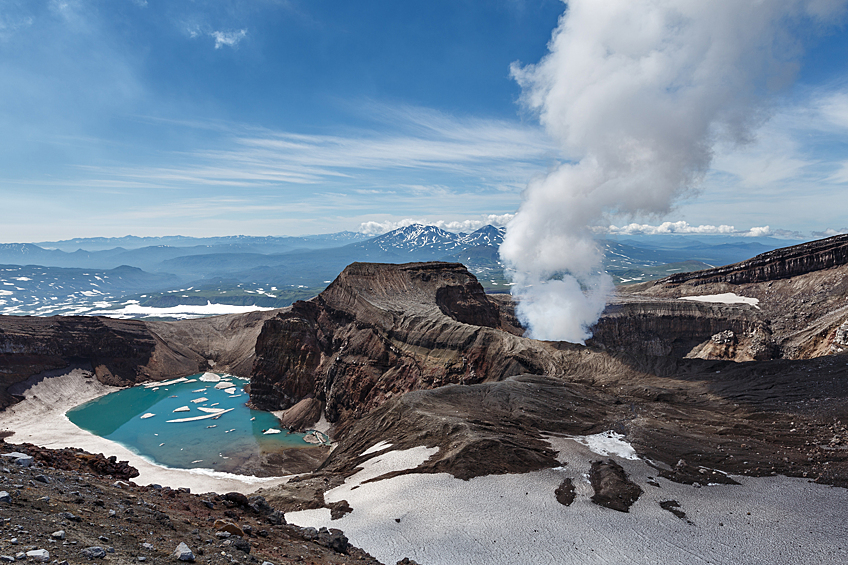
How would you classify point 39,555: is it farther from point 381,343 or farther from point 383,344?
point 381,343

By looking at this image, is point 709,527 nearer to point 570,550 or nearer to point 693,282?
point 570,550

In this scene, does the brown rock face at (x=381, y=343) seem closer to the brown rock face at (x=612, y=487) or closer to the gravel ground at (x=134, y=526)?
the brown rock face at (x=612, y=487)

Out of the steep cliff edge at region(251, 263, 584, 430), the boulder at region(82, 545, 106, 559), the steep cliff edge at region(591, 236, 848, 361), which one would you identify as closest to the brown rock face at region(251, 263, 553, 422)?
the steep cliff edge at region(251, 263, 584, 430)

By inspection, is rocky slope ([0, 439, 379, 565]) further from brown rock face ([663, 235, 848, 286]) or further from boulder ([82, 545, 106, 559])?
brown rock face ([663, 235, 848, 286])

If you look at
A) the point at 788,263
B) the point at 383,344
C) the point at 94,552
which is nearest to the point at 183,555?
the point at 94,552

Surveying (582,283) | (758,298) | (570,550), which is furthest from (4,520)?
(758,298)
